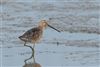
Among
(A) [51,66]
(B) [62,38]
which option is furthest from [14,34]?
(A) [51,66]

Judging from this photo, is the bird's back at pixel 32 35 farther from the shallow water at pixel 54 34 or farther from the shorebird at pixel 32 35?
the shallow water at pixel 54 34

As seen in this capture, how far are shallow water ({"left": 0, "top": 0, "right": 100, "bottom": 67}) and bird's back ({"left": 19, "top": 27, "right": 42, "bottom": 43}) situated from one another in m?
0.32

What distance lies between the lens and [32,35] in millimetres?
10477

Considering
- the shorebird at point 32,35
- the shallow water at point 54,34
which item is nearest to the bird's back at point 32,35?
the shorebird at point 32,35

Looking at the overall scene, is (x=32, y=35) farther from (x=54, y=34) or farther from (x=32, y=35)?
(x=54, y=34)

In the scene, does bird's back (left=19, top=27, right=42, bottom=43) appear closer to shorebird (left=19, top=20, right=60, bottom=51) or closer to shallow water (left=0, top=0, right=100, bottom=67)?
shorebird (left=19, top=20, right=60, bottom=51)

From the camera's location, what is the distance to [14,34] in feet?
41.1

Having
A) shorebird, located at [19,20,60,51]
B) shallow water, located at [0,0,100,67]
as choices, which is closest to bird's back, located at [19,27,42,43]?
shorebird, located at [19,20,60,51]

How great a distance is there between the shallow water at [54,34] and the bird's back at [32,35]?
32 centimetres

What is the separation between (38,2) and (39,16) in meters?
2.80

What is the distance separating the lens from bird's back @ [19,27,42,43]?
10375 millimetres

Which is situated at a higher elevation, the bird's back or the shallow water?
the bird's back

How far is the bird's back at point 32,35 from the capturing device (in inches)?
408

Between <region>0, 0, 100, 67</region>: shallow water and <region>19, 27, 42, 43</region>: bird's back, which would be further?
<region>19, 27, 42, 43</region>: bird's back
